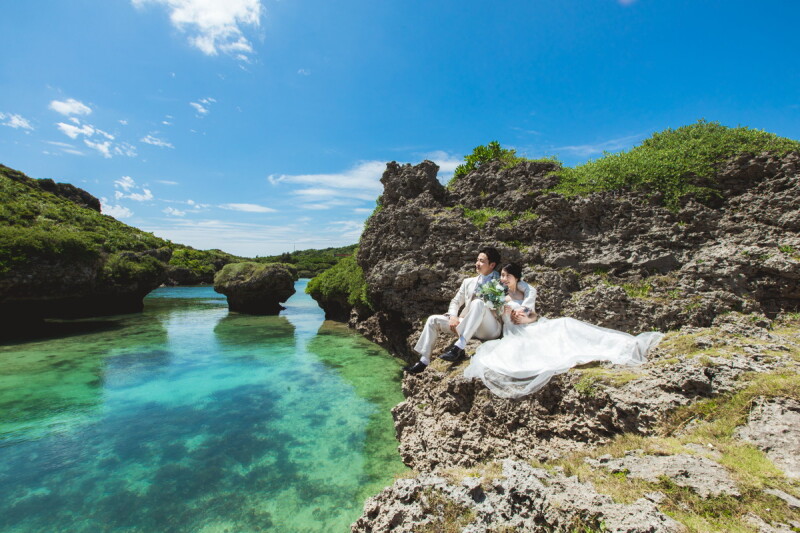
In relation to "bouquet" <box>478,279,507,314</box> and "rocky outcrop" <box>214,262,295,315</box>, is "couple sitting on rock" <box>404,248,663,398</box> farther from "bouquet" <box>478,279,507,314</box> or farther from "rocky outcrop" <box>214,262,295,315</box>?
"rocky outcrop" <box>214,262,295,315</box>

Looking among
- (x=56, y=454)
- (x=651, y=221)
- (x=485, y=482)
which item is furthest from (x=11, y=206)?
(x=651, y=221)

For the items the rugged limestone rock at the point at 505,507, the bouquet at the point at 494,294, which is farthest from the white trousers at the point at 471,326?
the rugged limestone rock at the point at 505,507

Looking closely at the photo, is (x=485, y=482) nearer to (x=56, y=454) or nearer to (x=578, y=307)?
(x=578, y=307)

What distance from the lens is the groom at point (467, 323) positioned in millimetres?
5727

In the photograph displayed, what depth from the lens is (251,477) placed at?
5055 mm

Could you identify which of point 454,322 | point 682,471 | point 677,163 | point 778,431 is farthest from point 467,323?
point 677,163

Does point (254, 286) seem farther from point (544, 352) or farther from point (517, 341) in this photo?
point (544, 352)

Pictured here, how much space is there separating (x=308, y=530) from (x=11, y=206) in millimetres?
37304

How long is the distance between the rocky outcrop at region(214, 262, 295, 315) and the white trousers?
22.5 meters

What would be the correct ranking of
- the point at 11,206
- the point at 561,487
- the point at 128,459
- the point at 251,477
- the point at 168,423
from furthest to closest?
the point at 11,206
the point at 168,423
the point at 128,459
the point at 251,477
the point at 561,487

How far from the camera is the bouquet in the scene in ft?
18.6

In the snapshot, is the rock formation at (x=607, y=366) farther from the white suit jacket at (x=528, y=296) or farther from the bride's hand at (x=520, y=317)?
the white suit jacket at (x=528, y=296)

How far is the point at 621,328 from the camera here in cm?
629

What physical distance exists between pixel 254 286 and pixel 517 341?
2462 cm
